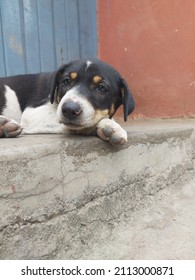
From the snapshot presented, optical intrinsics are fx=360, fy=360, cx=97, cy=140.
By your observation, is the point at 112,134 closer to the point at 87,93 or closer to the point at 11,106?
the point at 87,93

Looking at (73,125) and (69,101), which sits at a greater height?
(69,101)

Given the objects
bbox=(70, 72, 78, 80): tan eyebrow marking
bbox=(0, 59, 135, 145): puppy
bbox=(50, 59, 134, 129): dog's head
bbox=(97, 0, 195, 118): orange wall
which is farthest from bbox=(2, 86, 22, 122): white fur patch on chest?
bbox=(97, 0, 195, 118): orange wall

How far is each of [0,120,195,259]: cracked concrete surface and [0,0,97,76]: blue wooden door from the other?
1.56 meters

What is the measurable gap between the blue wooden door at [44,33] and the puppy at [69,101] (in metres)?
0.61

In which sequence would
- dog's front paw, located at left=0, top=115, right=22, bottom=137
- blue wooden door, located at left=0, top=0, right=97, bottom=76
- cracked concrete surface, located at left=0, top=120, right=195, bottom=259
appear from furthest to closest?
blue wooden door, located at left=0, top=0, right=97, bottom=76, dog's front paw, located at left=0, top=115, right=22, bottom=137, cracked concrete surface, located at left=0, top=120, right=195, bottom=259

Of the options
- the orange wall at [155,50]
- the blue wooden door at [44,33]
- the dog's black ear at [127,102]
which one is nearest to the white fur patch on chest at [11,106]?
the blue wooden door at [44,33]

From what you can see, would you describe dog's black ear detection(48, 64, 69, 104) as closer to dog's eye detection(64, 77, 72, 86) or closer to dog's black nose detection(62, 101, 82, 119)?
dog's eye detection(64, 77, 72, 86)

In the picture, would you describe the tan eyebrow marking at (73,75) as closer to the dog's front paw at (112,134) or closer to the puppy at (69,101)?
the puppy at (69,101)

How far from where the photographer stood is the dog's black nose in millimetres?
2098

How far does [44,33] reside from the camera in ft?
12.2

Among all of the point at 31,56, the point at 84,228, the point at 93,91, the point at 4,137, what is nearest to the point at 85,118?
the point at 93,91

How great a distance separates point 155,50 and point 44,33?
1.19 m

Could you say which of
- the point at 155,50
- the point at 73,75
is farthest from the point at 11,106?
the point at 155,50
